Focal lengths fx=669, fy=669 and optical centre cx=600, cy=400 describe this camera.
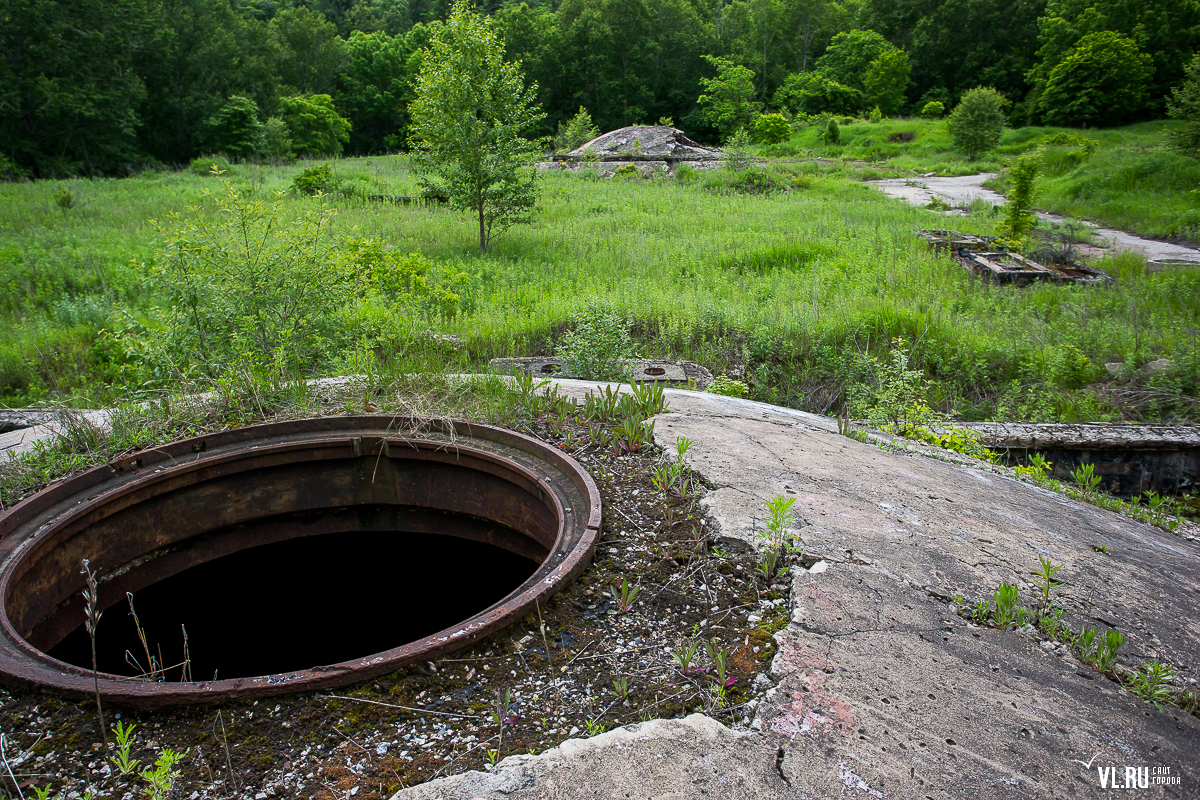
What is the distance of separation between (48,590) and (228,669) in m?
1.45

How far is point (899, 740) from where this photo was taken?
1.89 m

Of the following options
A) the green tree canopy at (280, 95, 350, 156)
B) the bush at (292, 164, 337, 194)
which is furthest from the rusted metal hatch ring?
the green tree canopy at (280, 95, 350, 156)

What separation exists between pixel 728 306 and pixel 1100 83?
136 feet

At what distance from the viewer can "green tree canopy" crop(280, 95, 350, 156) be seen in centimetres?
3850

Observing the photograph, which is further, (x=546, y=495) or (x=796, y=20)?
(x=796, y=20)

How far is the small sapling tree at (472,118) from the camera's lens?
1127 centimetres

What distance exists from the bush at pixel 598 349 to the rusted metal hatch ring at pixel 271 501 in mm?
2238

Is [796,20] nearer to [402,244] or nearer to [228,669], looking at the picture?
[402,244]

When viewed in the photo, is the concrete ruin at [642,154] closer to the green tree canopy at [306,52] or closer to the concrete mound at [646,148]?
the concrete mound at [646,148]

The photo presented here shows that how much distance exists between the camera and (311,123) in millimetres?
39594

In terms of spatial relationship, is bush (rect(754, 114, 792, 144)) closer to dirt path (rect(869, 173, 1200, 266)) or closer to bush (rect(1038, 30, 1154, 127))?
dirt path (rect(869, 173, 1200, 266))

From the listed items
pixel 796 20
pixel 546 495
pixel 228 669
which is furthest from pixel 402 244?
pixel 796 20

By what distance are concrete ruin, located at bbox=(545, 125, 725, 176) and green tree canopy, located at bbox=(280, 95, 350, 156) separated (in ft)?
61.4

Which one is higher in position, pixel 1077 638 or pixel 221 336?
pixel 221 336
